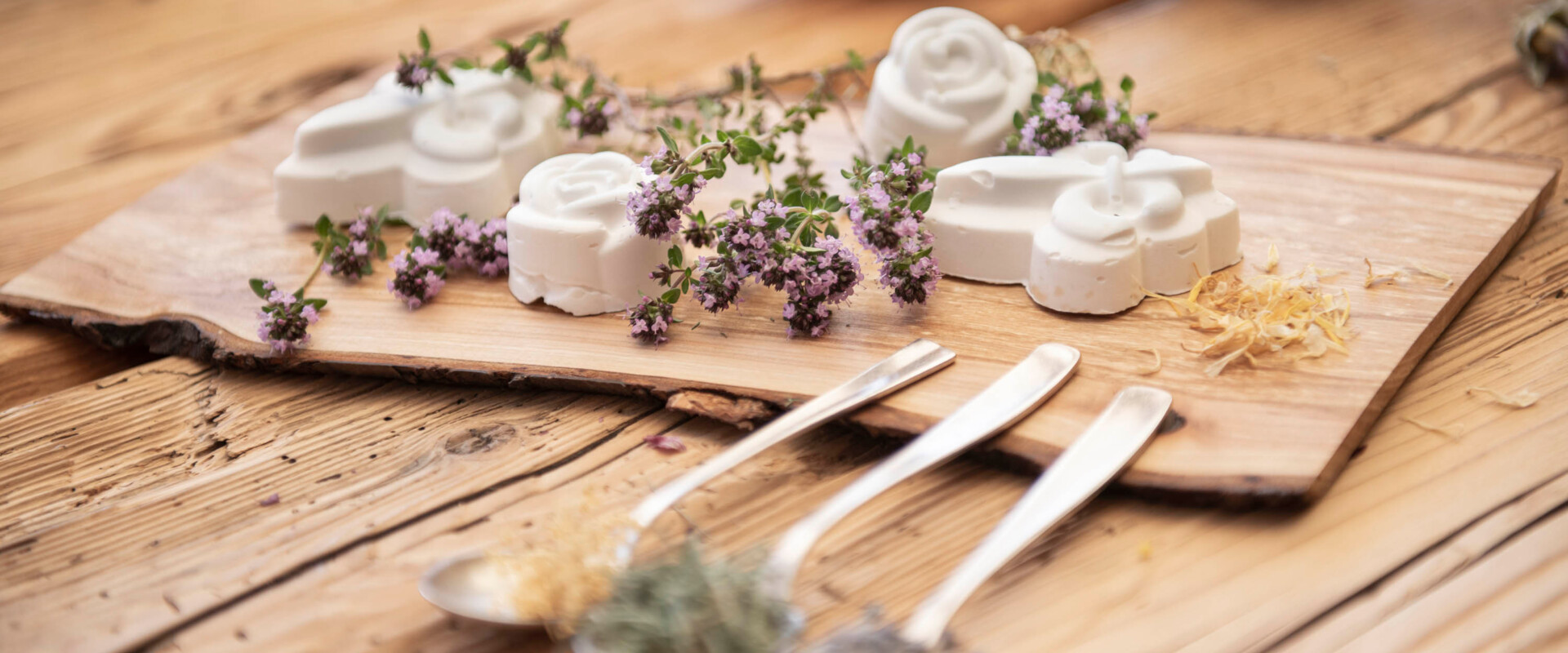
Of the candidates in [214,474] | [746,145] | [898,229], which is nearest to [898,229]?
[898,229]

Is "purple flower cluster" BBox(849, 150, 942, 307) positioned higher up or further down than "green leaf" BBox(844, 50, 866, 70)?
further down

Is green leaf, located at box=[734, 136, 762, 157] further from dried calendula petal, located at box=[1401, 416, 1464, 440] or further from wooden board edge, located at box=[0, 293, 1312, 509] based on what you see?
dried calendula petal, located at box=[1401, 416, 1464, 440]

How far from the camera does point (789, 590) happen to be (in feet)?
3.02

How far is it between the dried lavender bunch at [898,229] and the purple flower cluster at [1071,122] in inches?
8.8

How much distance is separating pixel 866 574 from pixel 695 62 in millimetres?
1487

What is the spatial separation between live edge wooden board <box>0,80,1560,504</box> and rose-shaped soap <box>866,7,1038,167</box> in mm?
193

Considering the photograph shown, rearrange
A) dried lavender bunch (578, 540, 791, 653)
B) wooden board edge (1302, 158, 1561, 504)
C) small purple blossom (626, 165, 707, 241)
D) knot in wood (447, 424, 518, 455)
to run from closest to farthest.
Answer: dried lavender bunch (578, 540, 791, 653), wooden board edge (1302, 158, 1561, 504), knot in wood (447, 424, 518, 455), small purple blossom (626, 165, 707, 241)

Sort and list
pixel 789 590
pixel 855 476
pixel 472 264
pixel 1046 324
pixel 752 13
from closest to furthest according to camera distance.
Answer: pixel 789 590, pixel 855 476, pixel 1046 324, pixel 472 264, pixel 752 13

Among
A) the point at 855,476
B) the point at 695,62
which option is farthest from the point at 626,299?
the point at 695,62

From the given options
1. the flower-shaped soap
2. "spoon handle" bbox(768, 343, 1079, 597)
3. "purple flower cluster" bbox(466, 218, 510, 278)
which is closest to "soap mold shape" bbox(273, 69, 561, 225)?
"purple flower cluster" bbox(466, 218, 510, 278)

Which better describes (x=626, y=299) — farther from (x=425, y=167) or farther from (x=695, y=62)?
(x=695, y=62)

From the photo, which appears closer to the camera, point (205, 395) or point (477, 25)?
point (205, 395)

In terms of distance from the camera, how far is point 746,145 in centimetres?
→ 133

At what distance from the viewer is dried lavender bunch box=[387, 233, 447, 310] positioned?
1.35m
